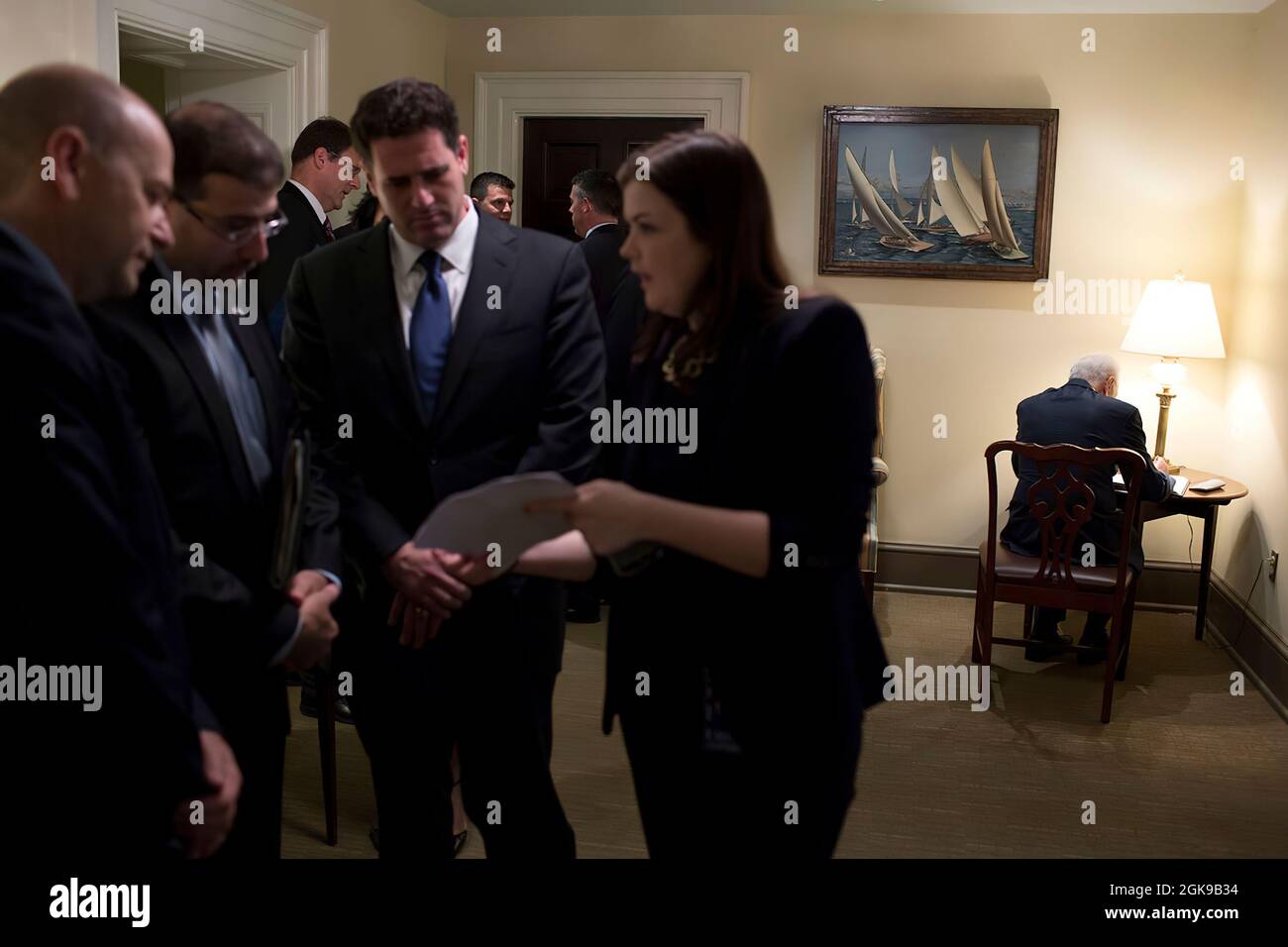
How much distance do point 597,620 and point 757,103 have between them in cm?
268

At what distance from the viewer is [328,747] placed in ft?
9.49

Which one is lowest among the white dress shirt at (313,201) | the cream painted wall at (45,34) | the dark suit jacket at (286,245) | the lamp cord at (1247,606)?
the lamp cord at (1247,606)

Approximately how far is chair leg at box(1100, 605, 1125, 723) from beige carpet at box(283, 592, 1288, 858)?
0.06 metres

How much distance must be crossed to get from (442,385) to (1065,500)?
2.80 metres

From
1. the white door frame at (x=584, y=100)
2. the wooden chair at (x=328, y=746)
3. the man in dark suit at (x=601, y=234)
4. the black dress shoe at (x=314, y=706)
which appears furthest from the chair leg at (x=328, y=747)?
the white door frame at (x=584, y=100)

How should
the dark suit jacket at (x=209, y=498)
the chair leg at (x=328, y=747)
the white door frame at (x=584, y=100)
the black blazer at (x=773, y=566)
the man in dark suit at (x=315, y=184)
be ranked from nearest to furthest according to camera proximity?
1. the black blazer at (x=773, y=566)
2. the dark suit jacket at (x=209, y=498)
3. the chair leg at (x=328, y=747)
4. the man in dark suit at (x=315, y=184)
5. the white door frame at (x=584, y=100)

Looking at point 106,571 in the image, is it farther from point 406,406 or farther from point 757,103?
point 757,103

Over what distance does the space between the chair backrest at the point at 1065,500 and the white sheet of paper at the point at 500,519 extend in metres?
2.80

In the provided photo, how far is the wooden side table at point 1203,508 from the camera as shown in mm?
4621

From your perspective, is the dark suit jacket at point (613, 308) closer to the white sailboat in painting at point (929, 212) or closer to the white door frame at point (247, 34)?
the white door frame at point (247, 34)

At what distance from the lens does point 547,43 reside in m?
5.80

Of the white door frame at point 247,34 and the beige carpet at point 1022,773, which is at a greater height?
the white door frame at point 247,34

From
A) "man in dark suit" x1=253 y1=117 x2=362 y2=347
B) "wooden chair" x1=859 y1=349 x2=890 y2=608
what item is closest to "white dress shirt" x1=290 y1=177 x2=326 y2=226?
"man in dark suit" x1=253 y1=117 x2=362 y2=347

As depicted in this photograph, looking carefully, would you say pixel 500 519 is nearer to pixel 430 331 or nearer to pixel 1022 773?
pixel 430 331
